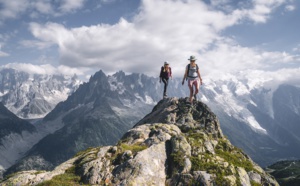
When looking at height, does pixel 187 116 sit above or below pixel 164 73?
below

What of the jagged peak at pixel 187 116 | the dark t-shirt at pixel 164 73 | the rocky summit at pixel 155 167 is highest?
the dark t-shirt at pixel 164 73

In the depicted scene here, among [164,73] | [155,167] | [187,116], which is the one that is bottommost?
[155,167]

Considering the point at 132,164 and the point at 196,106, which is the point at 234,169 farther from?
the point at 196,106

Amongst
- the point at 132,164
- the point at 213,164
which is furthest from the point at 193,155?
the point at 132,164

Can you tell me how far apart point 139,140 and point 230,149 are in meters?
10.9

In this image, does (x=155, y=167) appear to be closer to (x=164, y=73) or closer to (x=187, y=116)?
(x=187, y=116)

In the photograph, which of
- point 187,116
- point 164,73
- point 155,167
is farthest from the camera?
point 187,116

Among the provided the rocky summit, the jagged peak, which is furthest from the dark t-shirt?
the rocky summit

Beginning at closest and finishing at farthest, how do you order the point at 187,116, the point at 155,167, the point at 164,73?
the point at 155,167
the point at 164,73
the point at 187,116

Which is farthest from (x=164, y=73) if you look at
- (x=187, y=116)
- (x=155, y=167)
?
(x=155, y=167)

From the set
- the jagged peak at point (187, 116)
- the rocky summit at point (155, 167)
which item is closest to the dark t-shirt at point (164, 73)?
the jagged peak at point (187, 116)

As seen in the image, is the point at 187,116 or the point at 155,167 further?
the point at 187,116

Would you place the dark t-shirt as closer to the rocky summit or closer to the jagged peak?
the jagged peak

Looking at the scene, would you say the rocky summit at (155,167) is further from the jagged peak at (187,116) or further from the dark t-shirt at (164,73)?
the dark t-shirt at (164,73)
